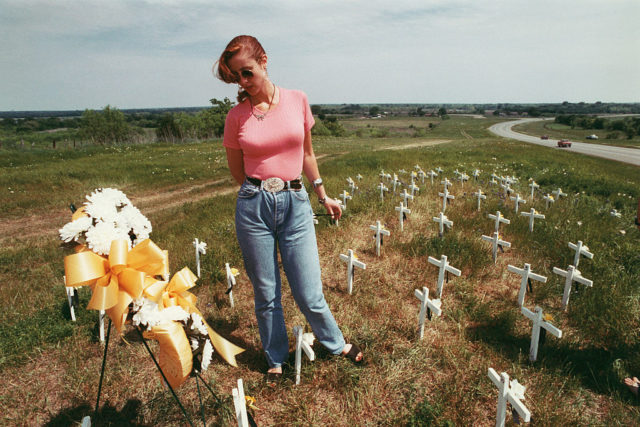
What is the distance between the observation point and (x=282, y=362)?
2.83 metres

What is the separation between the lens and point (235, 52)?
7.06 ft

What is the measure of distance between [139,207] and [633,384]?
418 inches

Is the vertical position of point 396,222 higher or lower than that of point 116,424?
higher

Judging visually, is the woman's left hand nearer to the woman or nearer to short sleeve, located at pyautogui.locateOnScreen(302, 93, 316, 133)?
the woman

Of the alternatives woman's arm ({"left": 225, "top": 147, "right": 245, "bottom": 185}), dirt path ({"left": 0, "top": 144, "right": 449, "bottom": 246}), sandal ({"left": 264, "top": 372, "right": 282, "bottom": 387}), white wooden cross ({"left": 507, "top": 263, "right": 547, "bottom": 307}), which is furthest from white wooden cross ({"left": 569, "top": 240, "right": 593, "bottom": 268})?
dirt path ({"left": 0, "top": 144, "right": 449, "bottom": 246})

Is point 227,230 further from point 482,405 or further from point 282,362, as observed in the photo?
point 482,405

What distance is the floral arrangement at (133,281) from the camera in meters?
1.34

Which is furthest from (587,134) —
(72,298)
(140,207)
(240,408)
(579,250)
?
(72,298)

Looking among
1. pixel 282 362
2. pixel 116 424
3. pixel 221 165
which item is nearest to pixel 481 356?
pixel 282 362

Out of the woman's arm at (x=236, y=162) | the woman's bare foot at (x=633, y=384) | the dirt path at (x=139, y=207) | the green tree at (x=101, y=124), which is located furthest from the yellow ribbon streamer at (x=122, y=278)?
the green tree at (x=101, y=124)

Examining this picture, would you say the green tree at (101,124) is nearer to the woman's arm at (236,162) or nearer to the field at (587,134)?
the woman's arm at (236,162)

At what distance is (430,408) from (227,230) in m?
4.52

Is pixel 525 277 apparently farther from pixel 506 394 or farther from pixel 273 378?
pixel 273 378

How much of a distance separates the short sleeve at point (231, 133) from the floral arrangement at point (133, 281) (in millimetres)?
938
